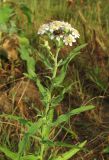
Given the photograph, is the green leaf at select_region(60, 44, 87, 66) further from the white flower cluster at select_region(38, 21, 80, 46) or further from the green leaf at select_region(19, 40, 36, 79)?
the green leaf at select_region(19, 40, 36, 79)

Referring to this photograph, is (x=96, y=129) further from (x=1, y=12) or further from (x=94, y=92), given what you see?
(x=1, y=12)

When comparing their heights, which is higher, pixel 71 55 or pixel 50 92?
pixel 71 55

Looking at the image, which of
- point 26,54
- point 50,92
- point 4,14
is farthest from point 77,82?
point 50,92

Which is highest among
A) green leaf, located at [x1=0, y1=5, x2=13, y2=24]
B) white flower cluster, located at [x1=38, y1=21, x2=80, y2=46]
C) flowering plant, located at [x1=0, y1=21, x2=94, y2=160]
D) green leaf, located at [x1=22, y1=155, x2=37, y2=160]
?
green leaf, located at [x1=0, y1=5, x2=13, y2=24]

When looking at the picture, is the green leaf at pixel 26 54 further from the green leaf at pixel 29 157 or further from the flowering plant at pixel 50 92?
the green leaf at pixel 29 157

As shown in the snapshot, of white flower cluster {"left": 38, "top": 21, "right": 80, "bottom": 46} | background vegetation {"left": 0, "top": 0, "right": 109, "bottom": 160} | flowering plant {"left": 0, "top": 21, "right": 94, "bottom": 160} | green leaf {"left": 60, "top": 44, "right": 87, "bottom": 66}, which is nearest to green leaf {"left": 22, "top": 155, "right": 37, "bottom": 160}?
flowering plant {"left": 0, "top": 21, "right": 94, "bottom": 160}

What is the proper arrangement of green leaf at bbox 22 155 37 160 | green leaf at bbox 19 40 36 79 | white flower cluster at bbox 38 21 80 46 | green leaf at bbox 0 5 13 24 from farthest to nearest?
green leaf at bbox 0 5 13 24
green leaf at bbox 19 40 36 79
green leaf at bbox 22 155 37 160
white flower cluster at bbox 38 21 80 46

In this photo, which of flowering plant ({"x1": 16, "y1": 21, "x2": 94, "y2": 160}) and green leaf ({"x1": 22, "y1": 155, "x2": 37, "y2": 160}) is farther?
green leaf ({"x1": 22, "y1": 155, "x2": 37, "y2": 160})

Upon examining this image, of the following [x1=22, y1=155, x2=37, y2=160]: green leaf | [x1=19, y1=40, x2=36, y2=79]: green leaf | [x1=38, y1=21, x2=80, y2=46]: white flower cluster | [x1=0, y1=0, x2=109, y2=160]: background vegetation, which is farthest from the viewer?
[x1=0, y1=0, x2=109, y2=160]: background vegetation

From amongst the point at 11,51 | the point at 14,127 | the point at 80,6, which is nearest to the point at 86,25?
the point at 11,51

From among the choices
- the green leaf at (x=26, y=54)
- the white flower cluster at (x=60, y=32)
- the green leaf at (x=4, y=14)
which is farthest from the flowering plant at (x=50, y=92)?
the green leaf at (x=4, y=14)

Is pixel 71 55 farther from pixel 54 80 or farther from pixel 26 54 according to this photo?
pixel 26 54
